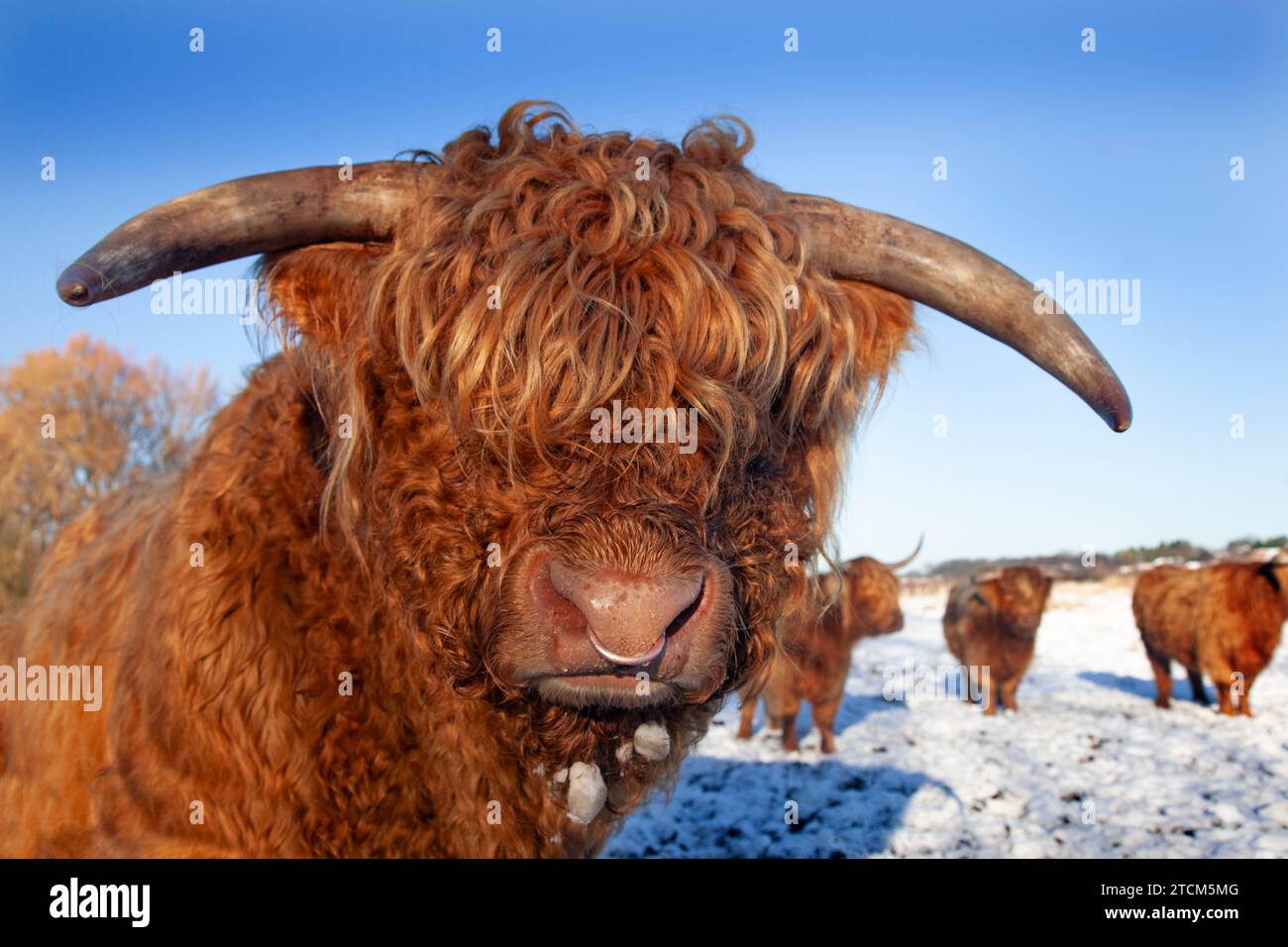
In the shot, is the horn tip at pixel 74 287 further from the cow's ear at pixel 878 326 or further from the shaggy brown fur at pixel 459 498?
the cow's ear at pixel 878 326

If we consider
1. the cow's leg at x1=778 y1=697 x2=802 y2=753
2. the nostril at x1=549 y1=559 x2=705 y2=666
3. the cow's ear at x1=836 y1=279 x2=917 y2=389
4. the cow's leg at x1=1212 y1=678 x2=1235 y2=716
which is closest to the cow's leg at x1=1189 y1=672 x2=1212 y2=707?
the cow's leg at x1=1212 y1=678 x2=1235 y2=716

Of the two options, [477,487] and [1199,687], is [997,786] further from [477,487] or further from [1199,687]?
[477,487]

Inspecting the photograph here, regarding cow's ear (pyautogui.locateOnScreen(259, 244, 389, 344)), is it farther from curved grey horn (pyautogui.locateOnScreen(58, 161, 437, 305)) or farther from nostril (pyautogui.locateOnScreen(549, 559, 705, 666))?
nostril (pyautogui.locateOnScreen(549, 559, 705, 666))

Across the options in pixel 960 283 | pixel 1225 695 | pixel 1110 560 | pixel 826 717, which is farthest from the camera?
pixel 1110 560

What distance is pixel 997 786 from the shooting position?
7668 mm

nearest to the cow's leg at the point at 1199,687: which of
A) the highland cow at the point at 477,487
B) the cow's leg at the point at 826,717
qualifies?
the cow's leg at the point at 826,717

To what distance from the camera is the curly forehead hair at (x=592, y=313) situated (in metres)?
2.10

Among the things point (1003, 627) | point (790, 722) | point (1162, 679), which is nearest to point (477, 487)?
point (790, 722)

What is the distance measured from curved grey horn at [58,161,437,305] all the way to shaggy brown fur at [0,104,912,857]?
0.28 feet

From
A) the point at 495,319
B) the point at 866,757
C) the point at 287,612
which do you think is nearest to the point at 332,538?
the point at 287,612

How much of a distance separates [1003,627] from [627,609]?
37.9ft

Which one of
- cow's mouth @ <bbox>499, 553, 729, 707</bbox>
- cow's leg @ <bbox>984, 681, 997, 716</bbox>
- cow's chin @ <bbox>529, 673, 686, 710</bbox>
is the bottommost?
cow's leg @ <bbox>984, 681, 997, 716</bbox>

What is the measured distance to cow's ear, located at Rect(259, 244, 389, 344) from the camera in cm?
242

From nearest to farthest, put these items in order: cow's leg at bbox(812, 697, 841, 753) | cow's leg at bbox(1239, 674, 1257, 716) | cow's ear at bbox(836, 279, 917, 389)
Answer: cow's ear at bbox(836, 279, 917, 389) < cow's leg at bbox(812, 697, 841, 753) < cow's leg at bbox(1239, 674, 1257, 716)
